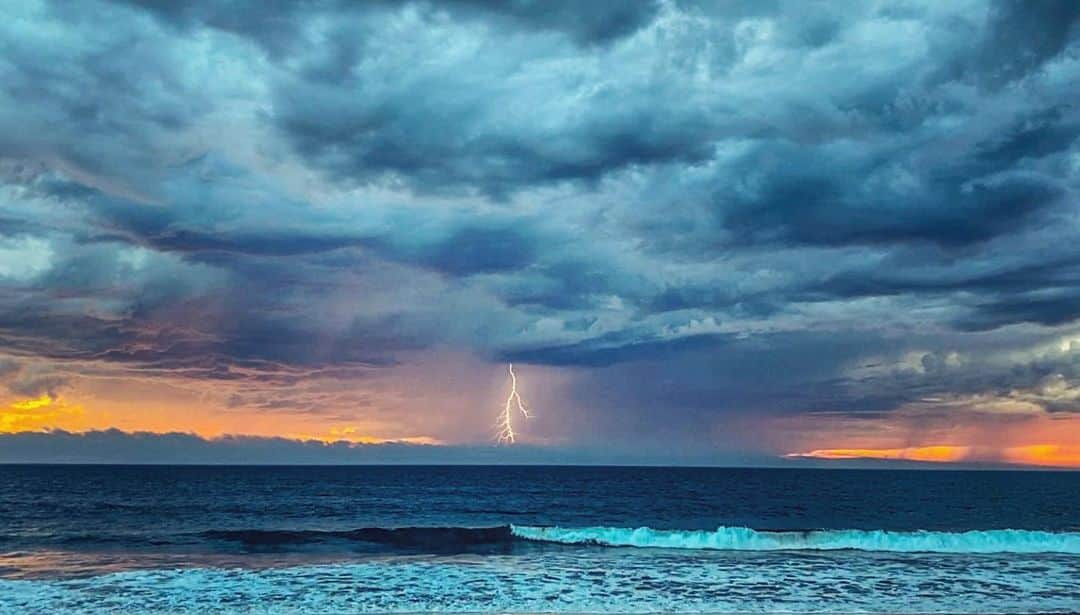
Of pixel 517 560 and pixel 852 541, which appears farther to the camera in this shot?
pixel 852 541

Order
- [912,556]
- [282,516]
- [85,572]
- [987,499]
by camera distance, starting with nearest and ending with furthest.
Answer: [85,572], [912,556], [282,516], [987,499]

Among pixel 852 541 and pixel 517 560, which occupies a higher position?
pixel 852 541

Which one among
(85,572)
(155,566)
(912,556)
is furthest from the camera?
(912,556)

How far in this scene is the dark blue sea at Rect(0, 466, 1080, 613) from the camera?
23031 mm

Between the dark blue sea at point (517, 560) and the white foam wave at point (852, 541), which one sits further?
the white foam wave at point (852, 541)

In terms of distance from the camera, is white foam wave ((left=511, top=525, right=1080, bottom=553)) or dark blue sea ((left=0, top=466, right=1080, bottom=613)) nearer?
dark blue sea ((left=0, top=466, right=1080, bottom=613))

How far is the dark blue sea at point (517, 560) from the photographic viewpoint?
2303cm

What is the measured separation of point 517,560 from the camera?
33500 millimetres

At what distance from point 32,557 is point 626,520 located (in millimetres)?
39220

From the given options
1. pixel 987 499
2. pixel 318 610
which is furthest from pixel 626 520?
pixel 987 499

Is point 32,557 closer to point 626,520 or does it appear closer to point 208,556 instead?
point 208,556

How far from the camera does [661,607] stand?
72.1 ft

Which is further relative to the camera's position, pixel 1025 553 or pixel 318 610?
pixel 1025 553

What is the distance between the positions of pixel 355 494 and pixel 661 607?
245 ft
